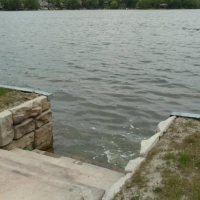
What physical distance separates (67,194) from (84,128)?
530 cm

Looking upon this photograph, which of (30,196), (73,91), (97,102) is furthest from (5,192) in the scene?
(73,91)

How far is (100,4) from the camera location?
15538cm

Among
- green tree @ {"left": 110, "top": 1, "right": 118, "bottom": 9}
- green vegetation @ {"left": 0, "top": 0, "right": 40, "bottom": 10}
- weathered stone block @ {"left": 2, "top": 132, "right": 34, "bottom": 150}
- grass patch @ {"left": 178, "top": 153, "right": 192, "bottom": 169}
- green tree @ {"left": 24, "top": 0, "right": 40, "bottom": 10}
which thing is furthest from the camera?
green tree @ {"left": 110, "top": 1, "right": 118, "bottom": 9}

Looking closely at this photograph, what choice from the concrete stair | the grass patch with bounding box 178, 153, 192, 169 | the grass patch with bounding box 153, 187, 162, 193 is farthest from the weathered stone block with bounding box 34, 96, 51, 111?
the grass patch with bounding box 153, 187, 162, 193

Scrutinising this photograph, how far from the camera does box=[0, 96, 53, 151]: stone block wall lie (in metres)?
5.83

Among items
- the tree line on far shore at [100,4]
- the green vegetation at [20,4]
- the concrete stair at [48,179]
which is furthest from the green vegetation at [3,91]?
the green vegetation at [20,4]

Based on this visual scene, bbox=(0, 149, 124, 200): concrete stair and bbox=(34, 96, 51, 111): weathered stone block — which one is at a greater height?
bbox=(34, 96, 51, 111): weathered stone block

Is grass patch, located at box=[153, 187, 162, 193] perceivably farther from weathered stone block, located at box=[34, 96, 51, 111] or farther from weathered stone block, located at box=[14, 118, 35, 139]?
weathered stone block, located at box=[34, 96, 51, 111]

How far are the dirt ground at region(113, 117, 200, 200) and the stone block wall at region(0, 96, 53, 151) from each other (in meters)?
2.54

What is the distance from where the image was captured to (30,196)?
3848 millimetres

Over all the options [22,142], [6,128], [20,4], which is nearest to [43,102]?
[22,142]

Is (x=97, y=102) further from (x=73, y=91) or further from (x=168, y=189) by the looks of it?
(x=168, y=189)

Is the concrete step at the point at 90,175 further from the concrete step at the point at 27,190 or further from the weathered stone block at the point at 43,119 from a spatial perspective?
the weathered stone block at the point at 43,119

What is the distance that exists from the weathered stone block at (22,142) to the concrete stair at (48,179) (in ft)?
1.58
